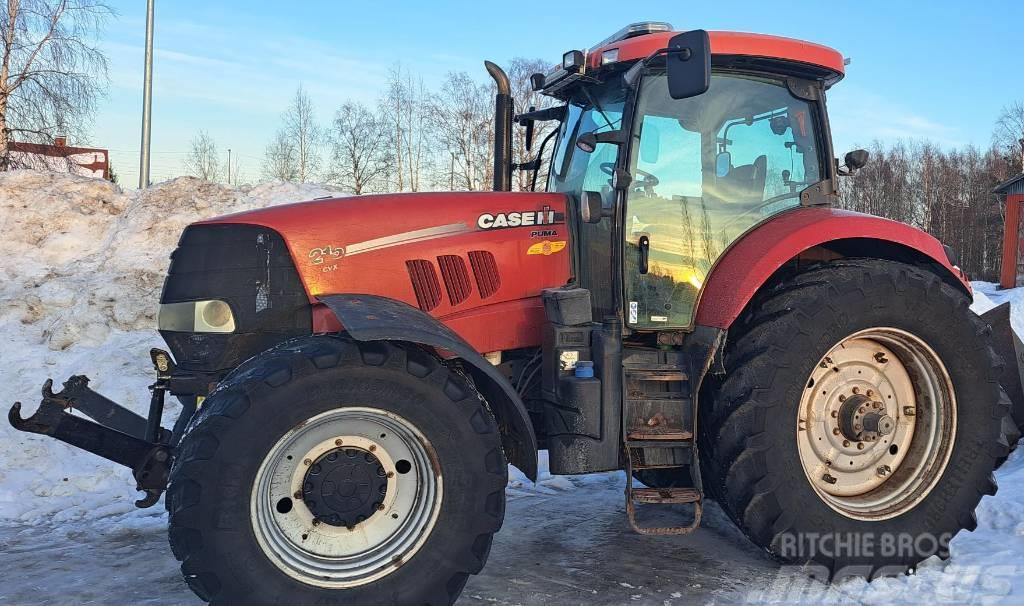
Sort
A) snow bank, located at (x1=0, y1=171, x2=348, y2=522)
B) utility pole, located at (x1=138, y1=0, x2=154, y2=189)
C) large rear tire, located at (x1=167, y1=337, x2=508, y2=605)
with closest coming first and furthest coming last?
large rear tire, located at (x1=167, y1=337, x2=508, y2=605) < snow bank, located at (x1=0, y1=171, x2=348, y2=522) < utility pole, located at (x1=138, y1=0, x2=154, y2=189)

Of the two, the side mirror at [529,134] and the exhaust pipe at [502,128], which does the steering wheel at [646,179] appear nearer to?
the exhaust pipe at [502,128]

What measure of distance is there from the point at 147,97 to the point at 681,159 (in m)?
12.6

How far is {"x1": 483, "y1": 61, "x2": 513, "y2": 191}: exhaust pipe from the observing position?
458cm

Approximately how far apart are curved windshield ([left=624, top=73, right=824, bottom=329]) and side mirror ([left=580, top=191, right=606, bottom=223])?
144 millimetres

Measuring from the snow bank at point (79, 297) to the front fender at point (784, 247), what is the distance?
157 inches

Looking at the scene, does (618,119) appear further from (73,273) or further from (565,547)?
(73,273)

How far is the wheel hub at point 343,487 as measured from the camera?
325 centimetres

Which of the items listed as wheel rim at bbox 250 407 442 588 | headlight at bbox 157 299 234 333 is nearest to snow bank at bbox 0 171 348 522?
headlight at bbox 157 299 234 333

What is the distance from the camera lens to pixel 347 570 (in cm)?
322

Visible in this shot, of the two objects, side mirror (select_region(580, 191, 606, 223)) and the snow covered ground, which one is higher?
A: side mirror (select_region(580, 191, 606, 223))

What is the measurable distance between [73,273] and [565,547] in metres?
7.91

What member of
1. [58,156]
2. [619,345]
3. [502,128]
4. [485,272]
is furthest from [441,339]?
[58,156]

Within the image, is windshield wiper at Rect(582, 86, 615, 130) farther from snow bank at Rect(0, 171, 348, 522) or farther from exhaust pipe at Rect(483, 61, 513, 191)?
snow bank at Rect(0, 171, 348, 522)

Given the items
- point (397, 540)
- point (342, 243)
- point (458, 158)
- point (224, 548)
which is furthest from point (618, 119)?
A: point (458, 158)
